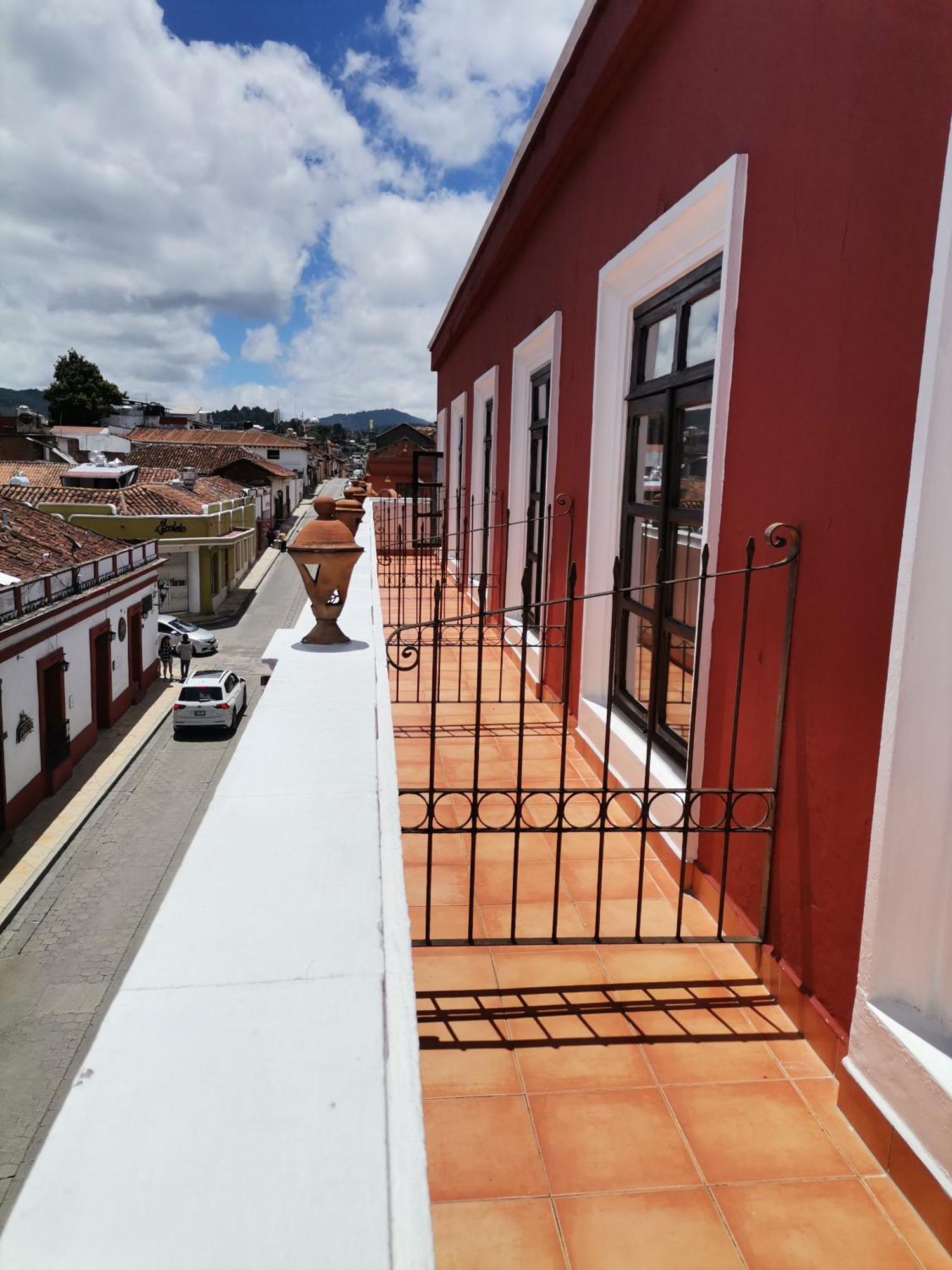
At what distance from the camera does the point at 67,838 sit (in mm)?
13359

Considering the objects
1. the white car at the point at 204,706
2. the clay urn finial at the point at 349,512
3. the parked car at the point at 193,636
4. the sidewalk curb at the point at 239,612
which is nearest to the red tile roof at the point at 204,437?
the sidewalk curb at the point at 239,612

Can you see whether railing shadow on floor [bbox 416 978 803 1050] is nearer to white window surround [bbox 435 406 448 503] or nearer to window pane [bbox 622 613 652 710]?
window pane [bbox 622 613 652 710]

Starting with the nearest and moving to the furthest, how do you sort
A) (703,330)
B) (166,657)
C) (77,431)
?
1. (703,330)
2. (166,657)
3. (77,431)

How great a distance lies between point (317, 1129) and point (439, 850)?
3.17 m

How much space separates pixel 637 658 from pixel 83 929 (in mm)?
9101

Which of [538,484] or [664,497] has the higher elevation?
[538,484]

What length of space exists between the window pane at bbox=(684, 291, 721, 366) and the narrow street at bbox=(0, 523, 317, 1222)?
8.65ft

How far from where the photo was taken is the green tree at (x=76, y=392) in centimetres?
6028

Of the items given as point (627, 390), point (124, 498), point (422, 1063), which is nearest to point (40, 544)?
point (124, 498)

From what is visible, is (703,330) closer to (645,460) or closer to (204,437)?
(645,460)

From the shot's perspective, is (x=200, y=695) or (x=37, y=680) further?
(x=200, y=695)

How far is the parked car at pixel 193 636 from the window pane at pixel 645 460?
22.6 m

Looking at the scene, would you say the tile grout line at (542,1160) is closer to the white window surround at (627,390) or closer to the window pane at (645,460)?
the white window surround at (627,390)

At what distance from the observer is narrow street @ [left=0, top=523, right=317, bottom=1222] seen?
26.1 feet
